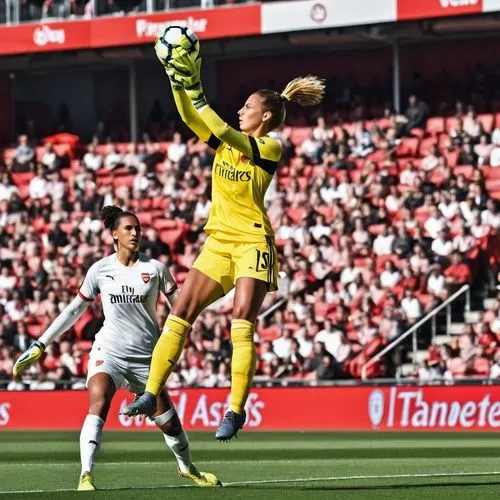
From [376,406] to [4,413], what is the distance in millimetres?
6665

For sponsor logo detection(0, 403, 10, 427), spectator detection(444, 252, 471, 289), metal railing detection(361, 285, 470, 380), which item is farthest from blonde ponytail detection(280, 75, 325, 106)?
sponsor logo detection(0, 403, 10, 427)

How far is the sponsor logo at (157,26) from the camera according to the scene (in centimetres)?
2952

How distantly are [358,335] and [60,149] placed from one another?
11.1 m

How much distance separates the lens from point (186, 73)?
10.3 m

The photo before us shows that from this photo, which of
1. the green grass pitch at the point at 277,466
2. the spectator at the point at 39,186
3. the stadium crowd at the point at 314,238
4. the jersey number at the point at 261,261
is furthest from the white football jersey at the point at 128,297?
the spectator at the point at 39,186

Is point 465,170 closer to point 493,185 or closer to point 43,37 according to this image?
point 493,185

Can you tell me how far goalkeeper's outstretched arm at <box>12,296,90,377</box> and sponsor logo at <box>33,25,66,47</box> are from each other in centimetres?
2048

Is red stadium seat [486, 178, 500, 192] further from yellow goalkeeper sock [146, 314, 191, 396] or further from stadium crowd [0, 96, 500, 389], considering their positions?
yellow goalkeeper sock [146, 314, 191, 396]

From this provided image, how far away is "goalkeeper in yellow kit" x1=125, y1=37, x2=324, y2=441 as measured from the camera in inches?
408

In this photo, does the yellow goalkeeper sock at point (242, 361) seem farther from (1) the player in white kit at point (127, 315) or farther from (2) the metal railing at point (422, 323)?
(2) the metal railing at point (422, 323)

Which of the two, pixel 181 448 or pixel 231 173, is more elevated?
pixel 231 173

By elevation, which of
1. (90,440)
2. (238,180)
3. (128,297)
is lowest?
(90,440)

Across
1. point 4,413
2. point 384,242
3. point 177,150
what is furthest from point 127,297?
point 177,150

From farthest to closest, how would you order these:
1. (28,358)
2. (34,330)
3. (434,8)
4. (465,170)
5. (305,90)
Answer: (34,330), (434,8), (465,170), (28,358), (305,90)
